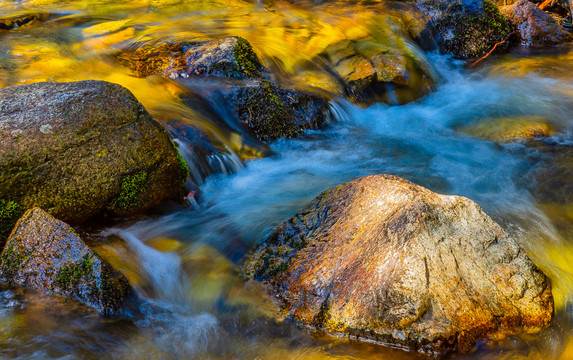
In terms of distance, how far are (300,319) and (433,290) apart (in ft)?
3.57

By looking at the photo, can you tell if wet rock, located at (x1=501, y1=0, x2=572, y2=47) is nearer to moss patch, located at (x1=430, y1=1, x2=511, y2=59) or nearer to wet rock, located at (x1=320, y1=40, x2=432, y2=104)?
moss patch, located at (x1=430, y1=1, x2=511, y2=59)

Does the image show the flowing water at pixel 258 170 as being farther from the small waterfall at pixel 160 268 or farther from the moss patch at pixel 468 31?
the moss patch at pixel 468 31

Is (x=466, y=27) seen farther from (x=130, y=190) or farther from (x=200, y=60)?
(x=130, y=190)

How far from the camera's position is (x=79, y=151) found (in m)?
4.56

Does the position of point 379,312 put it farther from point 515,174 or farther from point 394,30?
point 394,30

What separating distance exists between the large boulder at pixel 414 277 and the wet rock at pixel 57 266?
1398 millimetres

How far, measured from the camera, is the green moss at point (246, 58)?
7.98m

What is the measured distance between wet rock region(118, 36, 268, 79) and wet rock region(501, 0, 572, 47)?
734cm

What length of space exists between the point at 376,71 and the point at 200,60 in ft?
11.0

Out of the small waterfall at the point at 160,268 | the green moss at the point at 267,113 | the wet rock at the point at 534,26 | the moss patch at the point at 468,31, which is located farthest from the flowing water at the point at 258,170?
the wet rock at the point at 534,26

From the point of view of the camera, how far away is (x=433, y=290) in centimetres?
358

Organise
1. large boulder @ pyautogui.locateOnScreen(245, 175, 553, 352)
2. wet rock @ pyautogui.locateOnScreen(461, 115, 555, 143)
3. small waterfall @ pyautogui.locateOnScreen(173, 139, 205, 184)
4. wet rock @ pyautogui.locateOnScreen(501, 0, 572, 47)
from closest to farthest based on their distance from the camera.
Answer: large boulder @ pyautogui.locateOnScreen(245, 175, 553, 352) → small waterfall @ pyautogui.locateOnScreen(173, 139, 205, 184) → wet rock @ pyautogui.locateOnScreen(461, 115, 555, 143) → wet rock @ pyautogui.locateOnScreen(501, 0, 572, 47)

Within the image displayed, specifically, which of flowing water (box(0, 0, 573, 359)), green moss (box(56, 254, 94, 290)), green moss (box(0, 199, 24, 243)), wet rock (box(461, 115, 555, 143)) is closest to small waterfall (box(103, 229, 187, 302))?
flowing water (box(0, 0, 573, 359))

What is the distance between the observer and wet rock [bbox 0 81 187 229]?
14.3 ft
